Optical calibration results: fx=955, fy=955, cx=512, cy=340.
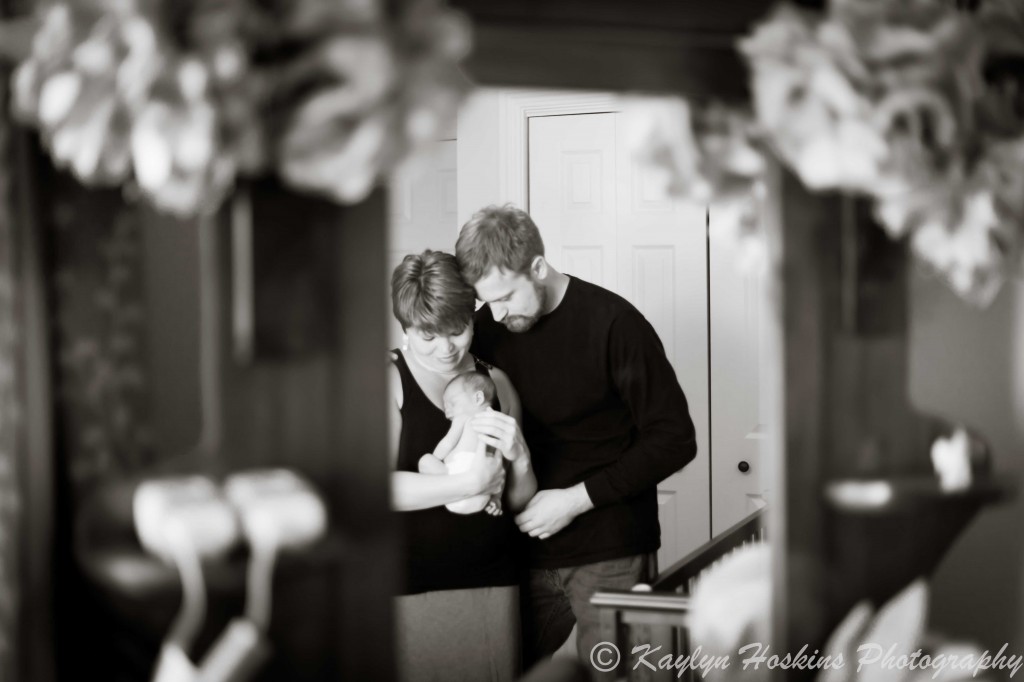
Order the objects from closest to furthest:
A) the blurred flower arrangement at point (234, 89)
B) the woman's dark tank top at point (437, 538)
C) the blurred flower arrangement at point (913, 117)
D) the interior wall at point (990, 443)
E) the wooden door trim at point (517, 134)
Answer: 1. the blurred flower arrangement at point (234, 89)
2. the blurred flower arrangement at point (913, 117)
3. the interior wall at point (990, 443)
4. the woman's dark tank top at point (437, 538)
5. the wooden door trim at point (517, 134)

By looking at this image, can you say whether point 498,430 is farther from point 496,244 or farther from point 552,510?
point 496,244

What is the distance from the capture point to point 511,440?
6.33ft

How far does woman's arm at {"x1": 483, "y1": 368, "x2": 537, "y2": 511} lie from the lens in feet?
6.27

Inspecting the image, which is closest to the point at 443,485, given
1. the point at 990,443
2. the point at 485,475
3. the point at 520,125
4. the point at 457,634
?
the point at 485,475

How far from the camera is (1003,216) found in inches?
27.2

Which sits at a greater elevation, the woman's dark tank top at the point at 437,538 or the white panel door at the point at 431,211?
the white panel door at the point at 431,211

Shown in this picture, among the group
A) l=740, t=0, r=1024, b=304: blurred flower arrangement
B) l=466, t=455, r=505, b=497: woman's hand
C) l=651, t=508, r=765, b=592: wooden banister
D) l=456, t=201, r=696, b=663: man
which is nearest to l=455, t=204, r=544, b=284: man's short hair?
l=456, t=201, r=696, b=663: man

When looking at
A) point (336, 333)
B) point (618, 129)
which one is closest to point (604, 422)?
point (618, 129)

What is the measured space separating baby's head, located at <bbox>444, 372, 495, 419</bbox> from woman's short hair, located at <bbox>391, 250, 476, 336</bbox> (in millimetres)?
127

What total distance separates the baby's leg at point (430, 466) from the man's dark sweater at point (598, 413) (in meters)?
0.24

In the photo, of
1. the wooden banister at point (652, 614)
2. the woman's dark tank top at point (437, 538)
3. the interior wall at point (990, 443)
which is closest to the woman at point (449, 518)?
the woman's dark tank top at point (437, 538)

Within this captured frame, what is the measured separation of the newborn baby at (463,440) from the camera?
6.29ft

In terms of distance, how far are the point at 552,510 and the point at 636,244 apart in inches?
48.3

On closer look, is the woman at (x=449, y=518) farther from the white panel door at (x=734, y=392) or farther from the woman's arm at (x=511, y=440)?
the white panel door at (x=734, y=392)
